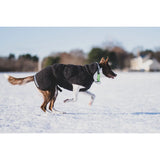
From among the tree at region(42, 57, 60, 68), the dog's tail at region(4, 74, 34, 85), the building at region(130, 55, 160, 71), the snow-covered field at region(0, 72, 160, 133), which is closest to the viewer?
the snow-covered field at region(0, 72, 160, 133)

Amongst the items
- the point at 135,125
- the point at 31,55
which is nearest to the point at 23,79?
the point at 31,55

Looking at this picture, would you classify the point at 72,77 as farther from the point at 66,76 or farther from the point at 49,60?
the point at 49,60

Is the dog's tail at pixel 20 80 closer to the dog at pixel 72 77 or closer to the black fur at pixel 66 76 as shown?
the dog at pixel 72 77

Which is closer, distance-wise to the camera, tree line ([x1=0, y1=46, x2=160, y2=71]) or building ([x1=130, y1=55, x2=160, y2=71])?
tree line ([x1=0, y1=46, x2=160, y2=71])

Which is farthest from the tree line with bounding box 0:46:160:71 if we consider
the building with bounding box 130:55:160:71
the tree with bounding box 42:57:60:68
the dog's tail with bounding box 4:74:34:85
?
the dog's tail with bounding box 4:74:34:85

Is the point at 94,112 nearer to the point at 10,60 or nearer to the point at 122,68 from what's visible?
the point at 122,68

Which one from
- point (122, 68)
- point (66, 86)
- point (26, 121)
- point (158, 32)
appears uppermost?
point (158, 32)

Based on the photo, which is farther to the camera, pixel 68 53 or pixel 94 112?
pixel 68 53

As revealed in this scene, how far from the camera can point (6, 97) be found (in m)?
5.20

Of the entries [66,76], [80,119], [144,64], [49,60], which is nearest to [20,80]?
[66,76]

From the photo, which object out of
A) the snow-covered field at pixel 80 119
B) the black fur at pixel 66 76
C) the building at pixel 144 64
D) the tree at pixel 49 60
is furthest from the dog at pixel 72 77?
the building at pixel 144 64

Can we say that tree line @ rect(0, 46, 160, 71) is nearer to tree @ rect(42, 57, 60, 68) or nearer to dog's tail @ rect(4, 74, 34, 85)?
tree @ rect(42, 57, 60, 68)

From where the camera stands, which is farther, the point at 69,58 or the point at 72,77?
the point at 69,58
